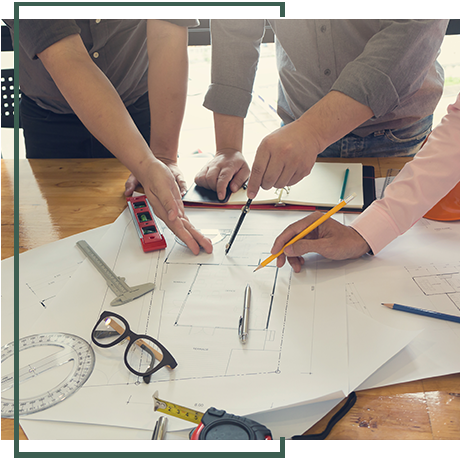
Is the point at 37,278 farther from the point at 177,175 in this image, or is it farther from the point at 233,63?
the point at 233,63

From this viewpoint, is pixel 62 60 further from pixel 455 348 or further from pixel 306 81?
pixel 455 348

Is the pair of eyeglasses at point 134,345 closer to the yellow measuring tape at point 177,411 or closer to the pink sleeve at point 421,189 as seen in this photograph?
the yellow measuring tape at point 177,411

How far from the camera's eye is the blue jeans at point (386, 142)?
3.67 feet

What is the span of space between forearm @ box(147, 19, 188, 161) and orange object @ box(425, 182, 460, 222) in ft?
2.40

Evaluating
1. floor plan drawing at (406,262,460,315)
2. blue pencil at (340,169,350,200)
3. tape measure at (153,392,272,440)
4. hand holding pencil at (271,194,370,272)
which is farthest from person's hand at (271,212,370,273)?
tape measure at (153,392,272,440)

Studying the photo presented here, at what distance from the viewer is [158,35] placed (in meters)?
1.10

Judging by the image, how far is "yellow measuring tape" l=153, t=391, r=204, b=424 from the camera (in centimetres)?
47

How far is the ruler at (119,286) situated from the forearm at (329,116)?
1.48 ft

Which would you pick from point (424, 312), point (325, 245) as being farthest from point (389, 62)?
point (424, 312)

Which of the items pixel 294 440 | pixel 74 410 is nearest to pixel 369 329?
pixel 294 440

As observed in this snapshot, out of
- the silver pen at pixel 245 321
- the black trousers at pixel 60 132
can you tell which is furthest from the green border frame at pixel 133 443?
the black trousers at pixel 60 132

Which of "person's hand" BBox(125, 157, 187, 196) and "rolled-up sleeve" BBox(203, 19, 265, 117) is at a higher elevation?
"rolled-up sleeve" BBox(203, 19, 265, 117)

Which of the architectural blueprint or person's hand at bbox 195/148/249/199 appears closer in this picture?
the architectural blueprint

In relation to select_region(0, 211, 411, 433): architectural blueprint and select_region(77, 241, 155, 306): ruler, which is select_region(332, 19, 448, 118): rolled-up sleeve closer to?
select_region(0, 211, 411, 433): architectural blueprint
